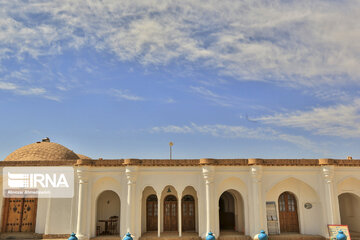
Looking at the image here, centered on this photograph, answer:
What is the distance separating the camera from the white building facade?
49.2 ft

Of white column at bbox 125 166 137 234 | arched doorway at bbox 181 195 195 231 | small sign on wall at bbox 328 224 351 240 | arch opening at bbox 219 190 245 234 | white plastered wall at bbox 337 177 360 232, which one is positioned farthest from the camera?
arched doorway at bbox 181 195 195 231

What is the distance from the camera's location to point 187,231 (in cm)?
1688

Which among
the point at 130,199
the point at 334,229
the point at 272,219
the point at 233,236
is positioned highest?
the point at 130,199

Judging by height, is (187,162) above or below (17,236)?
above

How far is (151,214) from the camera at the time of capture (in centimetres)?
1712

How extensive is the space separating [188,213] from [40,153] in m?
9.31

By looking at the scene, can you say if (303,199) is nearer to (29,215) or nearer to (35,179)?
(35,179)

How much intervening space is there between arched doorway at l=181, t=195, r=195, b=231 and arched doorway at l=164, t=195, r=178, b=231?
0.47m

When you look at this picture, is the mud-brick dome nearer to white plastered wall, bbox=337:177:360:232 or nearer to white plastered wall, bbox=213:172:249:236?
white plastered wall, bbox=213:172:249:236

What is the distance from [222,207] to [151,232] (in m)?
4.89

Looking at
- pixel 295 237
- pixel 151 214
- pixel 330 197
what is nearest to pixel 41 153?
pixel 151 214

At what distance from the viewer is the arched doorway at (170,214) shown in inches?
667

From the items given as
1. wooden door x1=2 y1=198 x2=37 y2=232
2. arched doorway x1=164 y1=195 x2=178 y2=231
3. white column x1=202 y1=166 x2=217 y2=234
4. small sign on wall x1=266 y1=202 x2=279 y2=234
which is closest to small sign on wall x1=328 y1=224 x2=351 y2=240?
small sign on wall x1=266 y1=202 x2=279 y2=234

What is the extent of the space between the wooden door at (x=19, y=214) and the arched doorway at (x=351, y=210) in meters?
17.2
